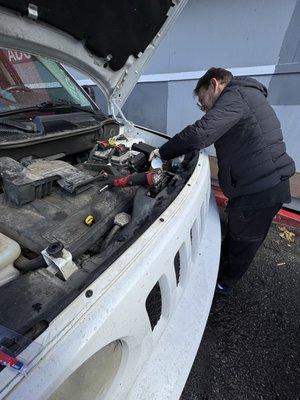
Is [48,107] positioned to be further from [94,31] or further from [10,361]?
[10,361]

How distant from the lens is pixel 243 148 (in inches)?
73.9

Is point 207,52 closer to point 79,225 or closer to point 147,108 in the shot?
point 147,108

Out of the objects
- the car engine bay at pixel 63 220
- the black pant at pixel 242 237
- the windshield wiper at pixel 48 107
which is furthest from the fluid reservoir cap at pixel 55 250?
the black pant at pixel 242 237

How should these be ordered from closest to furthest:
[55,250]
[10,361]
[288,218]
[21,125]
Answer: [10,361], [55,250], [21,125], [288,218]

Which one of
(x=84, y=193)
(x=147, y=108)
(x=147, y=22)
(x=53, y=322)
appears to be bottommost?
(x=53, y=322)

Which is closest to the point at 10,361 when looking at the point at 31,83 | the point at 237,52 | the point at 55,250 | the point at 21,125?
the point at 55,250

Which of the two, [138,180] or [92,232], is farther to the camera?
[138,180]

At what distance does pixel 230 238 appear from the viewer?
7.15ft

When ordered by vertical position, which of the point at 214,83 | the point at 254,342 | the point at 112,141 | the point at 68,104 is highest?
the point at 68,104

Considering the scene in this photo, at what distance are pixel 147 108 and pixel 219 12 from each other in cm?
174

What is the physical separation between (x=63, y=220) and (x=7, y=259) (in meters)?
0.34

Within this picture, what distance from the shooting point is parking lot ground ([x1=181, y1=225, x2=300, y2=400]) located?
5.11 feet

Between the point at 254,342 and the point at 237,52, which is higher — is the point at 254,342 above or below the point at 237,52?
below

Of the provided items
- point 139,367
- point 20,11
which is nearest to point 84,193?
point 139,367
